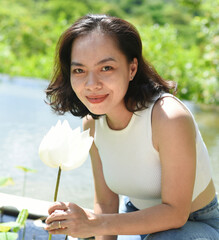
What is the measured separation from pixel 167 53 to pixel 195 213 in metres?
4.66

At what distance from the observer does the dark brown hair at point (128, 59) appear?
1157 millimetres

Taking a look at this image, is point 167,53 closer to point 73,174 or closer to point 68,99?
point 73,174

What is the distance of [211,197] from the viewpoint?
1.30 metres

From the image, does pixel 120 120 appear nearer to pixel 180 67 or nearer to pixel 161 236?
pixel 161 236

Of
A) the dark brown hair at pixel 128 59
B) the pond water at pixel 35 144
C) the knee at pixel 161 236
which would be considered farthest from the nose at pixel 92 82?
the pond water at pixel 35 144

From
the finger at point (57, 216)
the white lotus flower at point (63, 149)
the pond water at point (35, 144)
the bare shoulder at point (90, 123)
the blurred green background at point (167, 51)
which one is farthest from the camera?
the blurred green background at point (167, 51)

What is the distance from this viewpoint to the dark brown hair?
3.80ft

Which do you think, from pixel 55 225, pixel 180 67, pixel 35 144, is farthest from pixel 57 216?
pixel 180 67

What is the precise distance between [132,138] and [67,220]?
0.39 meters

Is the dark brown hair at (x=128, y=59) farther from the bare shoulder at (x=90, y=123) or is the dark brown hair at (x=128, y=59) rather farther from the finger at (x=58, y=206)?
the finger at (x=58, y=206)

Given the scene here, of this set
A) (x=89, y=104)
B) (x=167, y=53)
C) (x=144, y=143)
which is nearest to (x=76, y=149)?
(x=89, y=104)

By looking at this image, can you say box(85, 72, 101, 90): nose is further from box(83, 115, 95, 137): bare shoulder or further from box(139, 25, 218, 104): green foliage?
box(139, 25, 218, 104): green foliage

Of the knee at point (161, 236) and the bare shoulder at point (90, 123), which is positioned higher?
the bare shoulder at point (90, 123)

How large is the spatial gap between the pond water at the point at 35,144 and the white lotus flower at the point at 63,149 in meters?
1.23
